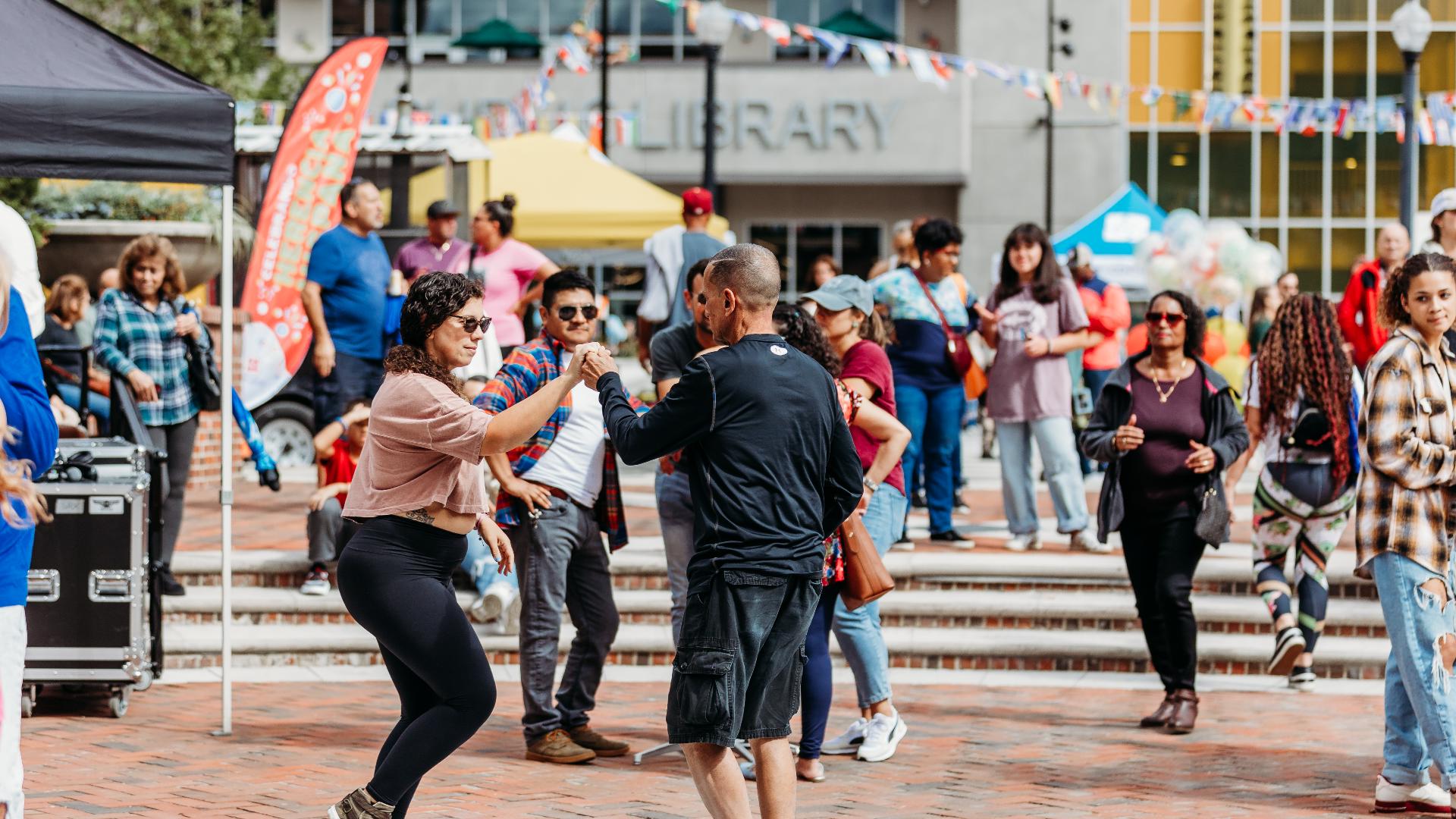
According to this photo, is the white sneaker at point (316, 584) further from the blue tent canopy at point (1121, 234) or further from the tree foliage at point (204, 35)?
the tree foliage at point (204, 35)

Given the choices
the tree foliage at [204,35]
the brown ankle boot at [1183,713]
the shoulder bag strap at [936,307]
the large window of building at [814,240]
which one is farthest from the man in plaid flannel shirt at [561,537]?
the large window of building at [814,240]

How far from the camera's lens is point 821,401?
496 centimetres

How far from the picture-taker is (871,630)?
7.09 metres

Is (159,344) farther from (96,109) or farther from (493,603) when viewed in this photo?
(96,109)

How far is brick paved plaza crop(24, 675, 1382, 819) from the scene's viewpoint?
619 centimetres

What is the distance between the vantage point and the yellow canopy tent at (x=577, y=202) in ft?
62.5

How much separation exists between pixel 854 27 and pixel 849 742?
3038cm

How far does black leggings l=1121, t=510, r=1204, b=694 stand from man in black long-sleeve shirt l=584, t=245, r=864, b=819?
302 centimetres

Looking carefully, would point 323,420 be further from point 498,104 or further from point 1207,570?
point 498,104

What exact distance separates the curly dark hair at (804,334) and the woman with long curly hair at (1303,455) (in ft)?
8.54

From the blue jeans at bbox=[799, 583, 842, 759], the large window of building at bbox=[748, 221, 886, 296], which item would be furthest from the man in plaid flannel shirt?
the large window of building at bbox=[748, 221, 886, 296]

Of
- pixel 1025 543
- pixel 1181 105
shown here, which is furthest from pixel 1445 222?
pixel 1181 105

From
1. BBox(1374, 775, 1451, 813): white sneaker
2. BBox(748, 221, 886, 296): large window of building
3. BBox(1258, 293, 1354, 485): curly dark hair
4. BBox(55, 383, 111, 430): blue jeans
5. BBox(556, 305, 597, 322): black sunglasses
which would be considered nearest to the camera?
BBox(1374, 775, 1451, 813): white sneaker

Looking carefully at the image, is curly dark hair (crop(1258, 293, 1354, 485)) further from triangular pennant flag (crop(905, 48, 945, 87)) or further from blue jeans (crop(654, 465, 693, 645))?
triangular pennant flag (crop(905, 48, 945, 87))
